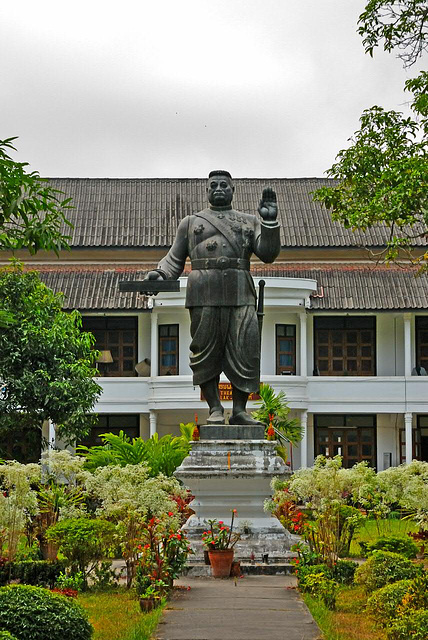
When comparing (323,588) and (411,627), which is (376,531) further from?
(411,627)

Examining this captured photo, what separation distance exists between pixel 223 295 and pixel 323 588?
373 cm

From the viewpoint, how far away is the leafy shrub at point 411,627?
7016 millimetres

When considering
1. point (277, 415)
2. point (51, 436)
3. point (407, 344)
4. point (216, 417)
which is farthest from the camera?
point (407, 344)

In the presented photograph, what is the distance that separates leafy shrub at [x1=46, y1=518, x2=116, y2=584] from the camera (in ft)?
34.7

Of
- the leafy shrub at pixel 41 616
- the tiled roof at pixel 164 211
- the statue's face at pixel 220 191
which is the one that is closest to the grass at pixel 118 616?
the leafy shrub at pixel 41 616

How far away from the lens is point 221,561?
10.4m

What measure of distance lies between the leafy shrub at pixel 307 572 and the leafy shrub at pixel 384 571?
1.03 ft

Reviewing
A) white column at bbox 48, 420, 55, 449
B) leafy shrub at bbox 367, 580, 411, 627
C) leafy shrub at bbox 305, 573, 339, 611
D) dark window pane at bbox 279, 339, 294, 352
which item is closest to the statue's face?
leafy shrub at bbox 305, 573, 339, 611

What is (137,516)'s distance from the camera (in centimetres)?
1079

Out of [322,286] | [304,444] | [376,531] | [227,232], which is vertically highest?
[322,286]

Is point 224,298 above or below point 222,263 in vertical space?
below

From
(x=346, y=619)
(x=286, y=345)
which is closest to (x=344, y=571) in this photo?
(x=346, y=619)

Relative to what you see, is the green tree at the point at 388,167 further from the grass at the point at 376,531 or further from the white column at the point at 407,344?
the white column at the point at 407,344

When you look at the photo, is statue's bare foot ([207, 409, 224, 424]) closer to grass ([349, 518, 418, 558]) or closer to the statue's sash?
the statue's sash
